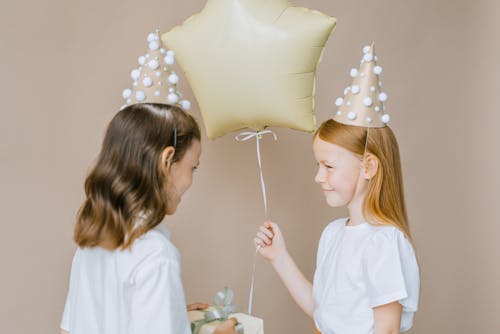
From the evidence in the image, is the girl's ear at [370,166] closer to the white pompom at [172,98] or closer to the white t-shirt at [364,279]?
the white t-shirt at [364,279]

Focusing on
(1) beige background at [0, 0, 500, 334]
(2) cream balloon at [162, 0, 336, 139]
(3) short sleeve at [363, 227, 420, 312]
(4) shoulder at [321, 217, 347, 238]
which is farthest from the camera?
(1) beige background at [0, 0, 500, 334]

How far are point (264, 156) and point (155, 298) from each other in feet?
3.41

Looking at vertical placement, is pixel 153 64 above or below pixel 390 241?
above

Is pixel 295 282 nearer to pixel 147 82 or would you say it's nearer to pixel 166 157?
pixel 166 157

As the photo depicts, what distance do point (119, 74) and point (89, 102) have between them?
0.13m

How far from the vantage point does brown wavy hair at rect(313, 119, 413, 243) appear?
4.76ft

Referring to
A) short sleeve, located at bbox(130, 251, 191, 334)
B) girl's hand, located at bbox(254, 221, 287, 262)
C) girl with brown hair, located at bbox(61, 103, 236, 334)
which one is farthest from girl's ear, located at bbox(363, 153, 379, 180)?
short sleeve, located at bbox(130, 251, 191, 334)

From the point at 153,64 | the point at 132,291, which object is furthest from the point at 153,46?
the point at 132,291

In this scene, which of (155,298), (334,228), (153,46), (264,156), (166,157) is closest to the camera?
(155,298)

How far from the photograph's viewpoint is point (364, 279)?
4.62 ft

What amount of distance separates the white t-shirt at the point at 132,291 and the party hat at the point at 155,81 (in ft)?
1.04

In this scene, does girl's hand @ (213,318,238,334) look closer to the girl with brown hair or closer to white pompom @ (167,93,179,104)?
the girl with brown hair

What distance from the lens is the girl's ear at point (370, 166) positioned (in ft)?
4.76

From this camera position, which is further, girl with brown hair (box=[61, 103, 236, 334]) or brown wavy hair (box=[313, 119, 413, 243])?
brown wavy hair (box=[313, 119, 413, 243])
